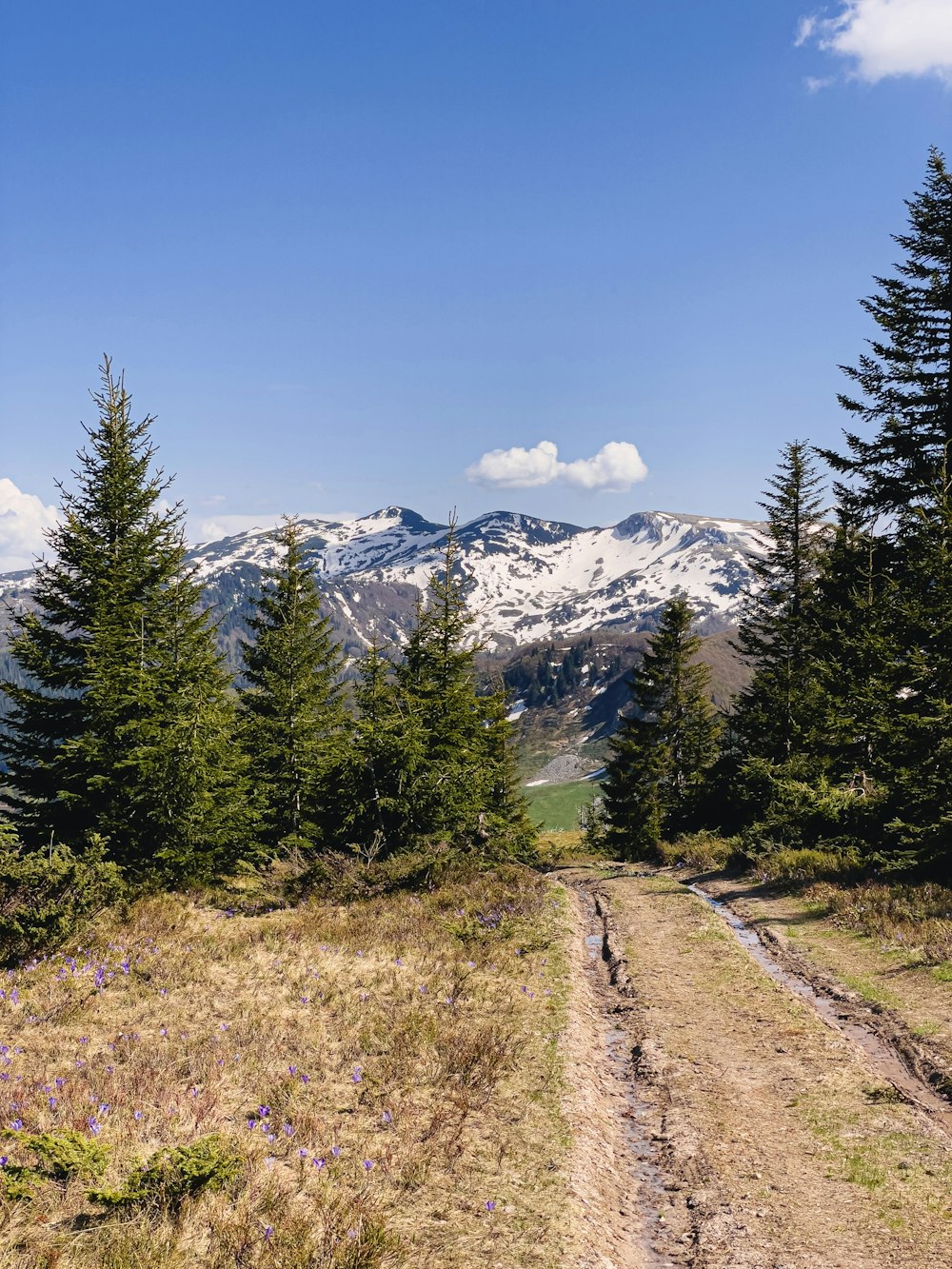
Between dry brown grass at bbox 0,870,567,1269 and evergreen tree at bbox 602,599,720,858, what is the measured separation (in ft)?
114

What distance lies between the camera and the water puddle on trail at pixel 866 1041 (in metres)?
7.93

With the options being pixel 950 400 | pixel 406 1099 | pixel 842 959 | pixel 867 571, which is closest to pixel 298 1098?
pixel 406 1099

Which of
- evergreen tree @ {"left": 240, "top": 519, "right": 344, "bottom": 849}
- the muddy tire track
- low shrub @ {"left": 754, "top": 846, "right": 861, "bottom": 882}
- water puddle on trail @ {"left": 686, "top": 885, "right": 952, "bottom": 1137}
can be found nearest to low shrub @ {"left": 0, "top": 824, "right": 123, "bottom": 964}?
the muddy tire track

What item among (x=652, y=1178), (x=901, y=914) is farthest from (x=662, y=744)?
(x=652, y=1178)

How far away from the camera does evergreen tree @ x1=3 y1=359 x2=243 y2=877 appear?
59.4 ft

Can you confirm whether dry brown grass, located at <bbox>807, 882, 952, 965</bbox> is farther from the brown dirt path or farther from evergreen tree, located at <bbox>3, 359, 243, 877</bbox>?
evergreen tree, located at <bbox>3, 359, 243, 877</bbox>

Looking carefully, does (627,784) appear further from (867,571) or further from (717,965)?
(717,965)

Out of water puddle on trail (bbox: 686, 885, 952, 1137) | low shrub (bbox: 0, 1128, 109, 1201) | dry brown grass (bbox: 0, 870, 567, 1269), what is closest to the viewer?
dry brown grass (bbox: 0, 870, 567, 1269)

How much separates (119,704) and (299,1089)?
569 inches

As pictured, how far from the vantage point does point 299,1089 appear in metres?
7.71

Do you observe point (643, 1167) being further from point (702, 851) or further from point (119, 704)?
point (702, 851)

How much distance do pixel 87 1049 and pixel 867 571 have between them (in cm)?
2843

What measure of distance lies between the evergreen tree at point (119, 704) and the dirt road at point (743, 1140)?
36.0 feet

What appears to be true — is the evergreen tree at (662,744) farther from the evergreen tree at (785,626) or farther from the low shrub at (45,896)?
the low shrub at (45,896)
